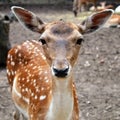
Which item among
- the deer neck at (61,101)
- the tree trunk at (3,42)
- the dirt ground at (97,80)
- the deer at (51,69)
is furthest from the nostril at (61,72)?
the tree trunk at (3,42)

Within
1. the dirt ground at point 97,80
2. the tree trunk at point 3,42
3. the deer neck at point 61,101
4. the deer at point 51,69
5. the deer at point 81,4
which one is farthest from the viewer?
the deer at point 81,4

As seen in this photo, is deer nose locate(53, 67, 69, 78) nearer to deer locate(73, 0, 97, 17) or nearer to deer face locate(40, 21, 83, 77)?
deer face locate(40, 21, 83, 77)

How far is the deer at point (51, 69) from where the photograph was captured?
3705mm

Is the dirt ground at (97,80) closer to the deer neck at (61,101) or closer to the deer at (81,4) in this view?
the deer neck at (61,101)

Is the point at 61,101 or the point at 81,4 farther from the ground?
the point at 61,101

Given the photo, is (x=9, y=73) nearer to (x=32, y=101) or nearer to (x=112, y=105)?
(x=32, y=101)

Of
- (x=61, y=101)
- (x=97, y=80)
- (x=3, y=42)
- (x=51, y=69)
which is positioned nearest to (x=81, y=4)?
(x=3, y=42)

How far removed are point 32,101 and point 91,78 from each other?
3.04 metres

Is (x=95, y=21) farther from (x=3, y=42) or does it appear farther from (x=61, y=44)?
(x=3, y=42)

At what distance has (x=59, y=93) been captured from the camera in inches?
152

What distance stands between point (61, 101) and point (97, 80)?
3410 mm

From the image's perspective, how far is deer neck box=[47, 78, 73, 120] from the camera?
3.82 meters

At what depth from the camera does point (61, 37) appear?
149 inches

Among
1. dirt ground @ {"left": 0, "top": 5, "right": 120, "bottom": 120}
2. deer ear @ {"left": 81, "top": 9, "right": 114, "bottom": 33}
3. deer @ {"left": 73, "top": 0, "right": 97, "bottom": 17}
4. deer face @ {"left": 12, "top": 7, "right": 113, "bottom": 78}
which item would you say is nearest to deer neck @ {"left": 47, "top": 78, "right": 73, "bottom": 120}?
deer face @ {"left": 12, "top": 7, "right": 113, "bottom": 78}
